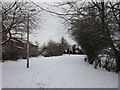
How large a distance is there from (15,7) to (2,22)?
1.54 meters

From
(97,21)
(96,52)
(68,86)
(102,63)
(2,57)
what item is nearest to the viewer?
(68,86)

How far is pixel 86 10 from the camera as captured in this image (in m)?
7.53

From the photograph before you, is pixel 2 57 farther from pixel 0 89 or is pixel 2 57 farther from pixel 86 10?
pixel 86 10

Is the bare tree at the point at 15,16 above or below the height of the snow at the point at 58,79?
above

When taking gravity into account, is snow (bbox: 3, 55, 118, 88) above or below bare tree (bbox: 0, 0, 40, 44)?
below

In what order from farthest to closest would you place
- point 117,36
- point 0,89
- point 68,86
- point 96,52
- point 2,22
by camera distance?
point 96,52 < point 2,22 < point 117,36 < point 68,86 < point 0,89

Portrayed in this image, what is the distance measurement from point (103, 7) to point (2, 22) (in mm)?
8045

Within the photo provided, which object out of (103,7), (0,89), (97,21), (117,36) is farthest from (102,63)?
(0,89)

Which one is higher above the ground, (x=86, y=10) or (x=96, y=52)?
(x=86, y=10)

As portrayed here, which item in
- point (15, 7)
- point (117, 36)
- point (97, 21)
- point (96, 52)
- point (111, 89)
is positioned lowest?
point (111, 89)

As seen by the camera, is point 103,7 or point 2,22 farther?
point 2,22

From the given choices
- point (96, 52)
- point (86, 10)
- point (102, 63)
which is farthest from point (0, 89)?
point (96, 52)

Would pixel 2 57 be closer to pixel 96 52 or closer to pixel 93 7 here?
pixel 96 52

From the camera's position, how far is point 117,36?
9.70 metres
